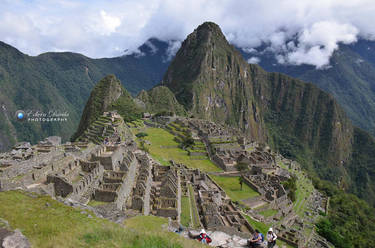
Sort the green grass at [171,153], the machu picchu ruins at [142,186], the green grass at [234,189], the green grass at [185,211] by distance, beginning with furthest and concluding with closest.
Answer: the green grass at [171,153] → the green grass at [234,189] → the green grass at [185,211] → the machu picchu ruins at [142,186]

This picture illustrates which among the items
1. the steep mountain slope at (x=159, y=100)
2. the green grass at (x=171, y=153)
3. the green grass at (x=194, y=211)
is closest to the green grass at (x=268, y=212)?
the green grass at (x=194, y=211)

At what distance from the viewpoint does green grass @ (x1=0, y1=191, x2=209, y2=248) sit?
9.27 meters

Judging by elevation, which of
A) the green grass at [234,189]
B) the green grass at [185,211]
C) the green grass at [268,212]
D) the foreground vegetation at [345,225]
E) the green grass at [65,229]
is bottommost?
the foreground vegetation at [345,225]

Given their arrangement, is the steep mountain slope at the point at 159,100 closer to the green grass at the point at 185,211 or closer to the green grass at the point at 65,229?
the green grass at the point at 185,211

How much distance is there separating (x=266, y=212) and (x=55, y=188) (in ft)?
107

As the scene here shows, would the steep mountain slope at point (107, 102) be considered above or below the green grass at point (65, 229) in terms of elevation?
above

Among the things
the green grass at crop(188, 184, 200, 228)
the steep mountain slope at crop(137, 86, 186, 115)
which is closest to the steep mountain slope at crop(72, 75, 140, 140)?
the steep mountain slope at crop(137, 86, 186, 115)

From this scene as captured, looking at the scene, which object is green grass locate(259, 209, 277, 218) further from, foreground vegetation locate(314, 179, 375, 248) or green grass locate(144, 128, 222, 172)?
green grass locate(144, 128, 222, 172)

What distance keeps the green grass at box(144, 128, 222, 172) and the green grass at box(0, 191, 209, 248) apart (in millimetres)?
34635

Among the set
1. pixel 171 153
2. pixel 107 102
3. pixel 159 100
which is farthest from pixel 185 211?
pixel 159 100

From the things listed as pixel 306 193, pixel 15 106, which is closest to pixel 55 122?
pixel 15 106

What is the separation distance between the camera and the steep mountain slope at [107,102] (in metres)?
113

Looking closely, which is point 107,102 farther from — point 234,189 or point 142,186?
point 142,186

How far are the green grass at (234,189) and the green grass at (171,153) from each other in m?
5.08
